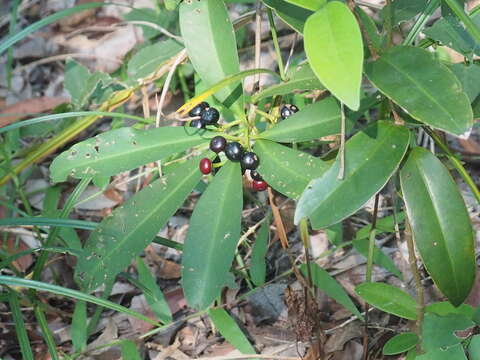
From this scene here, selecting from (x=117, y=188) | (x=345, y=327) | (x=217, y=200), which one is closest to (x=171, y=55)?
(x=117, y=188)

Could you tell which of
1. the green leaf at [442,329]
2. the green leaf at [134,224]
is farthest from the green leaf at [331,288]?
the green leaf at [134,224]

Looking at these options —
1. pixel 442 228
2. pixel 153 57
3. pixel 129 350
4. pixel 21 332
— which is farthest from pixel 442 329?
pixel 153 57

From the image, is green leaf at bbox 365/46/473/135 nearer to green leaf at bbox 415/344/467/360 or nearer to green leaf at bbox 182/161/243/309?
green leaf at bbox 182/161/243/309

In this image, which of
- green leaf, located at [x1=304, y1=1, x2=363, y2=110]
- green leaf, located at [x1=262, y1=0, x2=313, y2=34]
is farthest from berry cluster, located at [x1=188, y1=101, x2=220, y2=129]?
green leaf, located at [x1=304, y1=1, x2=363, y2=110]

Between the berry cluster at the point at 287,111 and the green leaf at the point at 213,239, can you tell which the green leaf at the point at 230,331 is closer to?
the green leaf at the point at 213,239

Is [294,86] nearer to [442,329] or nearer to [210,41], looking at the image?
[210,41]

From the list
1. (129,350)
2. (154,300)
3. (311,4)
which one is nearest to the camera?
(311,4)
